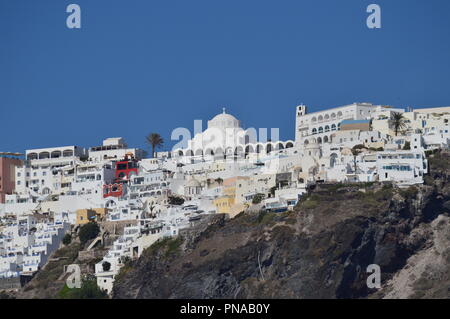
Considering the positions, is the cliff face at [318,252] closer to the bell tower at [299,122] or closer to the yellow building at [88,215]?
the yellow building at [88,215]

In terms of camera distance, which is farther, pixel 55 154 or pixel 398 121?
pixel 55 154

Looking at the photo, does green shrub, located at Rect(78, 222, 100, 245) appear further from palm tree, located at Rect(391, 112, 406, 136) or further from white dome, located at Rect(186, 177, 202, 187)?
palm tree, located at Rect(391, 112, 406, 136)

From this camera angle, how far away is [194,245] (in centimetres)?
9219

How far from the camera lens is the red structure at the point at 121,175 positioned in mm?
110750

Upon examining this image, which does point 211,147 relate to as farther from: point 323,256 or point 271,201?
point 323,256

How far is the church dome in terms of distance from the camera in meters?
123

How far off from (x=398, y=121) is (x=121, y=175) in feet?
84.5

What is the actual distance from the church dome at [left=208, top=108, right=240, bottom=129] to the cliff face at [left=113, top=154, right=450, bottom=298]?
29952 millimetres

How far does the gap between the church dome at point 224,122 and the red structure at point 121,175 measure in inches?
411

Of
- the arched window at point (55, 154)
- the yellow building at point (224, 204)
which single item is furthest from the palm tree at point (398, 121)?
the arched window at point (55, 154)

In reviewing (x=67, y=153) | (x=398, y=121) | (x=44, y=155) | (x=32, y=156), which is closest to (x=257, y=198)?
(x=398, y=121)

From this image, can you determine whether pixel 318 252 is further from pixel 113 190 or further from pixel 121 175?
pixel 121 175

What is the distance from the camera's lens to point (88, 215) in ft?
347
